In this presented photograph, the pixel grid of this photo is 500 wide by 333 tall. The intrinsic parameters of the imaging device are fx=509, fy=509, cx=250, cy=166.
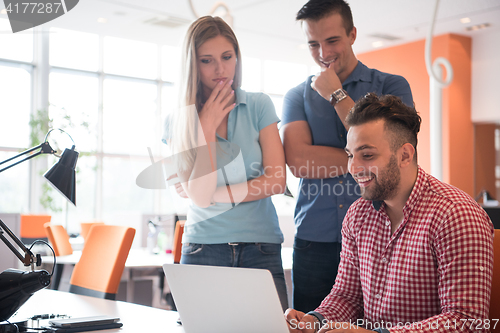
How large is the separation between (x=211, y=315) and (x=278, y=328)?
0.55ft

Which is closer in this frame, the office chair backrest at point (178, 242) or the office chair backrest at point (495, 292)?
the office chair backrest at point (495, 292)

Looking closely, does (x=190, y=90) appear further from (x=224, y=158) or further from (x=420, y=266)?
(x=420, y=266)

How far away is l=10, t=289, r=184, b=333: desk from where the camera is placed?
153cm

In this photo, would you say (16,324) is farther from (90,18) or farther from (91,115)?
(91,115)

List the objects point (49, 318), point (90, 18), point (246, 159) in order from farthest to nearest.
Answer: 1. point (90, 18)
2. point (246, 159)
3. point (49, 318)

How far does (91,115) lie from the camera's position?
895 centimetres

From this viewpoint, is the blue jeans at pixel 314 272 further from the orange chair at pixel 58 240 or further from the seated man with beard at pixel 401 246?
the orange chair at pixel 58 240

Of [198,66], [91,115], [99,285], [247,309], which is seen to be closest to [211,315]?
[247,309]

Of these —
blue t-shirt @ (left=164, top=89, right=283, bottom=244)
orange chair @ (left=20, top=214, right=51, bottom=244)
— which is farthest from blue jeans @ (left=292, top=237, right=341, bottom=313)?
orange chair @ (left=20, top=214, right=51, bottom=244)

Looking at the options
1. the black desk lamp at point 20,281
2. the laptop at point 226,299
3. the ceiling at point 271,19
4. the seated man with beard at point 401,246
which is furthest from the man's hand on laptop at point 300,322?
the ceiling at point 271,19

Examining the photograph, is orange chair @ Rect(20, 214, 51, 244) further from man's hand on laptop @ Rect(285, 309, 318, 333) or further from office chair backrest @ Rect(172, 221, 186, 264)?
man's hand on laptop @ Rect(285, 309, 318, 333)

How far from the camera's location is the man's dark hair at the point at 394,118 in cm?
151

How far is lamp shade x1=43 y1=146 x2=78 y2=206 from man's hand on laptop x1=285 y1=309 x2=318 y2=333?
2.37 feet

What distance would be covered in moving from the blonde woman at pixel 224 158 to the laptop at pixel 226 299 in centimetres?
57
